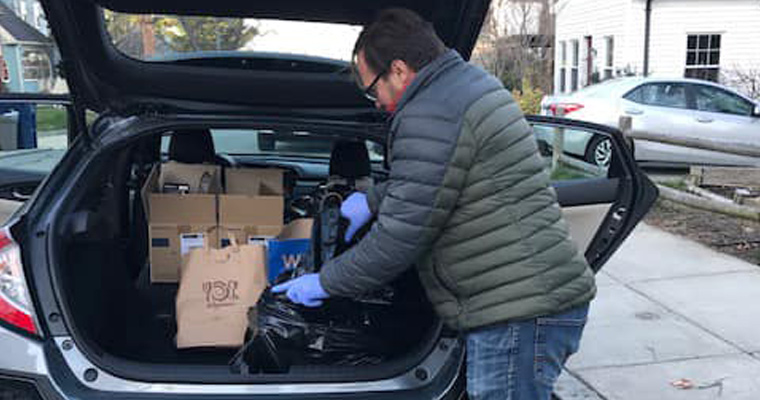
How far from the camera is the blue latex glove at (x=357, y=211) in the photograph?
2.52 metres

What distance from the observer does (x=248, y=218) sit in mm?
3686

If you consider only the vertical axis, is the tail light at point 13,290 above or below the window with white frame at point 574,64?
above

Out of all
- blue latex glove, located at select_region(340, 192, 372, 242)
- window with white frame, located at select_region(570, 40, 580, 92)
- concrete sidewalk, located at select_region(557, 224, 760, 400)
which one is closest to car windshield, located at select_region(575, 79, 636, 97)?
concrete sidewalk, located at select_region(557, 224, 760, 400)

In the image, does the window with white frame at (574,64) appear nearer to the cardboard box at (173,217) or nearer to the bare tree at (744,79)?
the bare tree at (744,79)

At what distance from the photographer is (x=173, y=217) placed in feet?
12.1

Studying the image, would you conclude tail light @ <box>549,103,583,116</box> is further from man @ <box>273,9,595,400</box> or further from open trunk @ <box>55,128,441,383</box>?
man @ <box>273,9,595,400</box>

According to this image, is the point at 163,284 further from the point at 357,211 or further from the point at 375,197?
the point at 375,197

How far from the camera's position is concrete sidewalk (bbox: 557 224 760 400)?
370 centimetres

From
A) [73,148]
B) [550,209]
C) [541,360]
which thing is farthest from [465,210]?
[73,148]

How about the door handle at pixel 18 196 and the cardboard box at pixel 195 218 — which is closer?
the cardboard box at pixel 195 218

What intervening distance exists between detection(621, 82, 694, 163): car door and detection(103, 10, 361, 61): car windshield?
7850mm

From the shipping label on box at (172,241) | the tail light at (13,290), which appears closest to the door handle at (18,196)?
the shipping label on box at (172,241)

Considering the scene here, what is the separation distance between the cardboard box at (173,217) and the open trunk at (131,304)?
0.41 ft

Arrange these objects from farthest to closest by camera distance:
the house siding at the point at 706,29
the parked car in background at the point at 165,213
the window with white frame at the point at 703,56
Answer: the window with white frame at the point at 703,56
the house siding at the point at 706,29
the parked car in background at the point at 165,213
